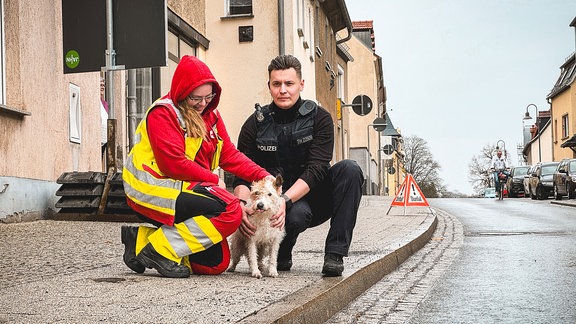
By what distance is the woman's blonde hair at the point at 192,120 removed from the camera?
5.81 meters

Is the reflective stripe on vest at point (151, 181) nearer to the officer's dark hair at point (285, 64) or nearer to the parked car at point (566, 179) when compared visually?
the officer's dark hair at point (285, 64)

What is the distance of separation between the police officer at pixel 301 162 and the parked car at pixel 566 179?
2889 centimetres

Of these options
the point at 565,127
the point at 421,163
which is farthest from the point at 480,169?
A: the point at 565,127

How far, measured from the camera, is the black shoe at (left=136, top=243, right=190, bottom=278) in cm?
582

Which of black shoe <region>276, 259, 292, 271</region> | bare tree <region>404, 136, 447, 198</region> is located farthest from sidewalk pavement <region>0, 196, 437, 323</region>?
bare tree <region>404, 136, 447, 198</region>

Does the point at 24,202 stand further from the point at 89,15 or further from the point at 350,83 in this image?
the point at 350,83

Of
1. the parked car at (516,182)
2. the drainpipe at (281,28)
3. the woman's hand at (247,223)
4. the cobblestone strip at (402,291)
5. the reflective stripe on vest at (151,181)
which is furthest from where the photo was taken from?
the parked car at (516,182)

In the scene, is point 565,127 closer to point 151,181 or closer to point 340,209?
point 340,209

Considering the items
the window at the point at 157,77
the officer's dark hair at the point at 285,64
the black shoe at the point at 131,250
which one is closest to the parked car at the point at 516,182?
the window at the point at 157,77

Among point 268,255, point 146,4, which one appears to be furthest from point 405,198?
point 268,255

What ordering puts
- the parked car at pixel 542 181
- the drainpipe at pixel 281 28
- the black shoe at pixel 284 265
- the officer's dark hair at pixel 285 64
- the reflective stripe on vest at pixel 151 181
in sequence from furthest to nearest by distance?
the parked car at pixel 542 181 → the drainpipe at pixel 281 28 → the black shoe at pixel 284 265 → the officer's dark hair at pixel 285 64 → the reflective stripe on vest at pixel 151 181

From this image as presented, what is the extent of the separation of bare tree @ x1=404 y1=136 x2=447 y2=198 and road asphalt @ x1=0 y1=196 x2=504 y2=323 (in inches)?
4135

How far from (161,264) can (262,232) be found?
2.32ft

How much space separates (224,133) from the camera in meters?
6.26
